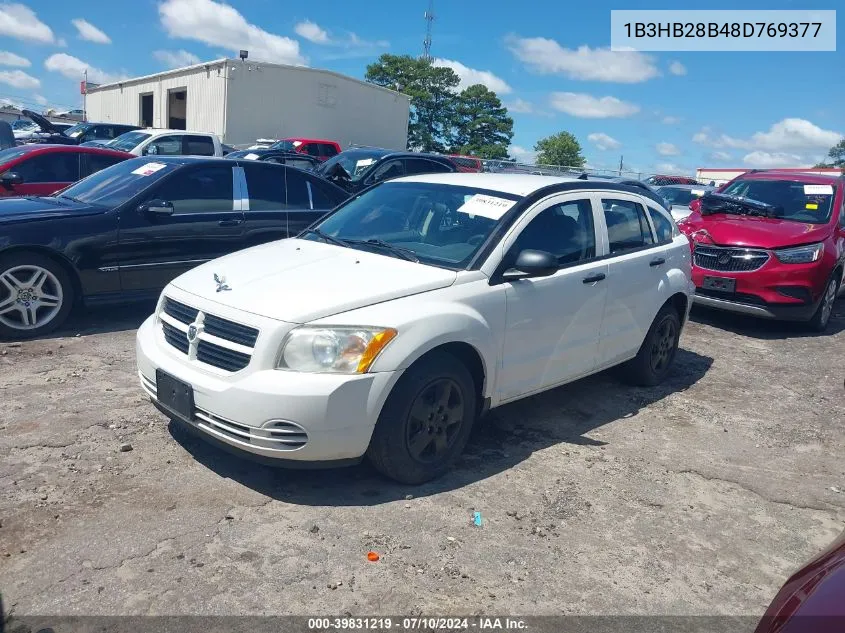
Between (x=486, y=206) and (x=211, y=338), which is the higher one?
(x=486, y=206)

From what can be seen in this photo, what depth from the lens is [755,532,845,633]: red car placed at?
5.77ft

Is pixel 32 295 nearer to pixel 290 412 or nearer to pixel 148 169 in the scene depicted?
pixel 148 169

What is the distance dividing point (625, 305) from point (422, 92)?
61871 mm

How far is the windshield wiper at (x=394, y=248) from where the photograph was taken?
4.28m

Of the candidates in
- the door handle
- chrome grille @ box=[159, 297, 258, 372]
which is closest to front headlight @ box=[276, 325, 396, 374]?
chrome grille @ box=[159, 297, 258, 372]

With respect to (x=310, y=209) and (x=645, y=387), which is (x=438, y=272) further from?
(x=310, y=209)

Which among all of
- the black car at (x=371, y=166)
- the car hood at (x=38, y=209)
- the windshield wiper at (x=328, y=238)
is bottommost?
the windshield wiper at (x=328, y=238)

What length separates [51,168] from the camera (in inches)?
352

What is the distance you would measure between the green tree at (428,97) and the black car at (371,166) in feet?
171

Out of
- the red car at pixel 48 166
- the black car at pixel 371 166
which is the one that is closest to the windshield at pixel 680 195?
the black car at pixel 371 166

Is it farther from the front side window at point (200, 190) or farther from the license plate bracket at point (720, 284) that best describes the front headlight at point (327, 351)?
the license plate bracket at point (720, 284)

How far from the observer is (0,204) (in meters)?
6.22

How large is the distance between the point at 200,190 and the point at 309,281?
354 centimetres

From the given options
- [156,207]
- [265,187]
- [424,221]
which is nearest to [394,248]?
[424,221]
